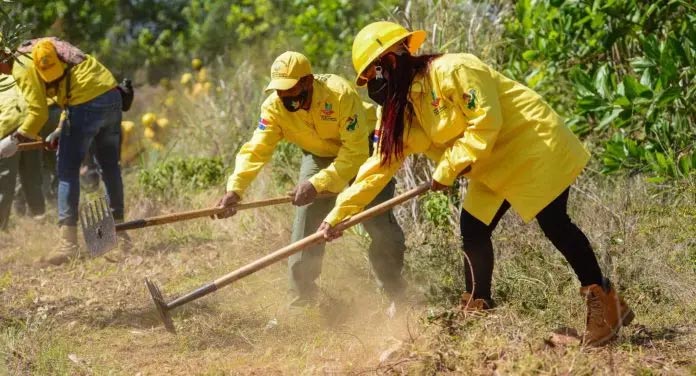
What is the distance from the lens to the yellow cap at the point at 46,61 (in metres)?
7.00

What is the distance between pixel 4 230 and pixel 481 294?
5.35 m

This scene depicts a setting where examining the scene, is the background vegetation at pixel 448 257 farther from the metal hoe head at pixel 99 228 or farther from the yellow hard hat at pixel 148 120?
the yellow hard hat at pixel 148 120

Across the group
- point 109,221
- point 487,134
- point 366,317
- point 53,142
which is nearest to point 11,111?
point 53,142

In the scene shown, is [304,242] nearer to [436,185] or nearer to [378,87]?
[436,185]

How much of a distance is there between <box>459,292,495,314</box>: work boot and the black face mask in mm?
1444

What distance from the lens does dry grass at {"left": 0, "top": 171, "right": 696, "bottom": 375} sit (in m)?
4.46

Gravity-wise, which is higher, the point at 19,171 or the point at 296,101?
the point at 296,101

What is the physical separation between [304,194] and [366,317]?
91 cm

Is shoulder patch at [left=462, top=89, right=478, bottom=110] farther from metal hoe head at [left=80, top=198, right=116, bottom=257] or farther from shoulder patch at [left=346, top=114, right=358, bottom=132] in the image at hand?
metal hoe head at [left=80, top=198, right=116, bottom=257]

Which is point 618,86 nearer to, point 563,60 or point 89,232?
point 563,60

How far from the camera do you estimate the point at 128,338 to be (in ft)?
19.0

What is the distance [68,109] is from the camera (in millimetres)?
7387

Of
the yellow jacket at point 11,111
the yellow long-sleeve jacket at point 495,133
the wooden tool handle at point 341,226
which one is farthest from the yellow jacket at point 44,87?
the yellow long-sleeve jacket at point 495,133

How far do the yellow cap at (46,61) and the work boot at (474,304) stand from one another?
146 inches
